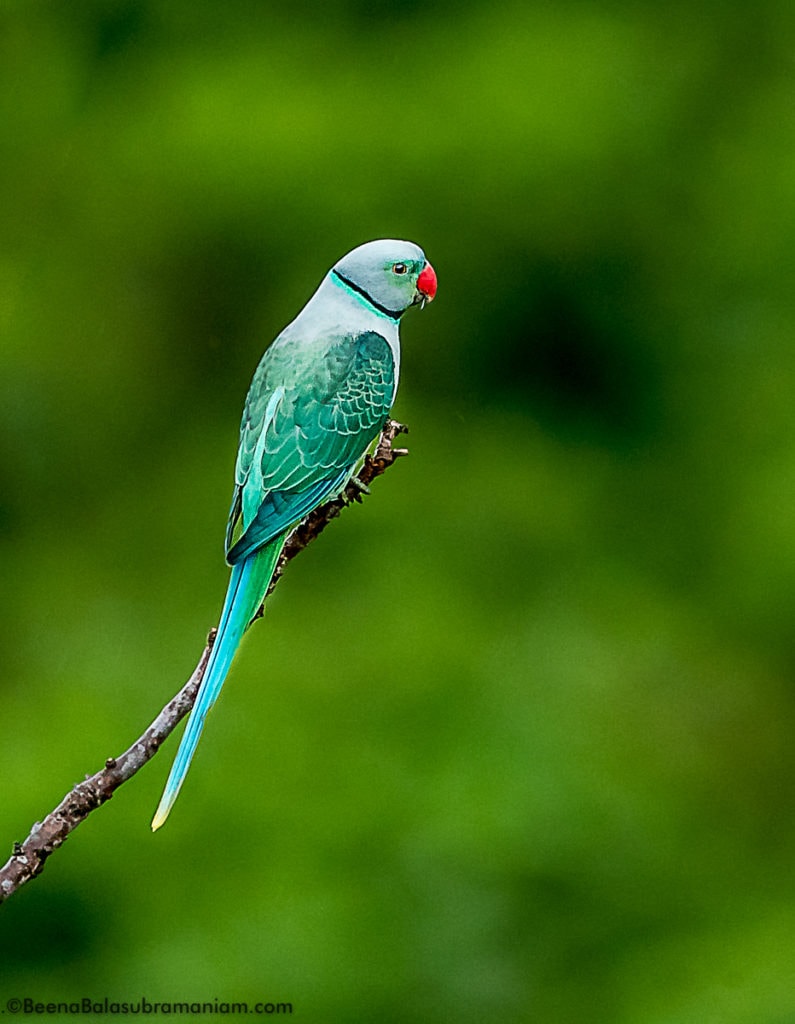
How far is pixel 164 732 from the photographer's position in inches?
67.2

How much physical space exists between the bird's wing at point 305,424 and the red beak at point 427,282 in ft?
0.33

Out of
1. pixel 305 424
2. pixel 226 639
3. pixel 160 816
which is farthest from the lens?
pixel 305 424

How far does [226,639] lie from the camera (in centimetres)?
179

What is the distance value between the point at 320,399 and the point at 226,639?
0.45 metres

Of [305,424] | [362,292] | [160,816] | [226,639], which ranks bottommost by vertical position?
[160,816]

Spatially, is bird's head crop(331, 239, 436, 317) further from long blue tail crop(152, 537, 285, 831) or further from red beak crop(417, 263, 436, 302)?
long blue tail crop(152, 537, 285, 831)

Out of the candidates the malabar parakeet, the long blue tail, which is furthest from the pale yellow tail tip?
the malabar parakeet

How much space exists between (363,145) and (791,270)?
2.60 meters

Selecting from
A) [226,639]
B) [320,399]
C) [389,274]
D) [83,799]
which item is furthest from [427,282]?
[83,799]

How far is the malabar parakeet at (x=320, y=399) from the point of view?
6.48 feet

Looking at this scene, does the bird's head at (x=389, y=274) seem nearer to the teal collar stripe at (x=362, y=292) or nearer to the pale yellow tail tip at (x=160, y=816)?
the teal collar stripe at (x=362, y=292)

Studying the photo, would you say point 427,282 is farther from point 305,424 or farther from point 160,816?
point 160,816

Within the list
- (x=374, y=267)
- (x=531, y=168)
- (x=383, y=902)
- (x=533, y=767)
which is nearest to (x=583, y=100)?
(x=531, y=168)

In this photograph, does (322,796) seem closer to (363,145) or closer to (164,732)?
(363,145)
